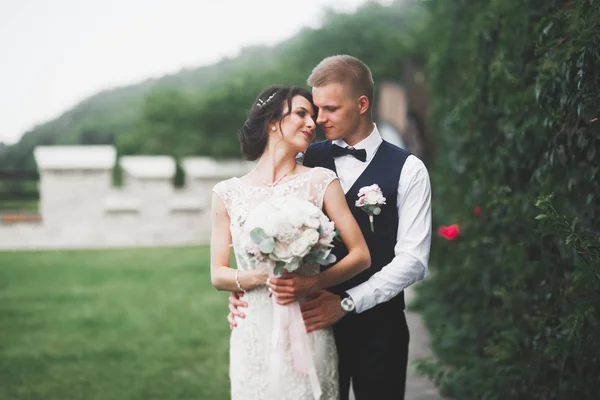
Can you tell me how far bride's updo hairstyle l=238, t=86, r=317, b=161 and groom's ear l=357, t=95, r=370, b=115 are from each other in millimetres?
211

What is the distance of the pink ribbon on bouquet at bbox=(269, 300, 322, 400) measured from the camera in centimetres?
288

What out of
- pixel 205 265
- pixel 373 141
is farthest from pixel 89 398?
pixel 205 265

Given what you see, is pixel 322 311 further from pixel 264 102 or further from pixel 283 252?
pixel 264 102

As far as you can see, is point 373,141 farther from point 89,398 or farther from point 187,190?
point 187,190

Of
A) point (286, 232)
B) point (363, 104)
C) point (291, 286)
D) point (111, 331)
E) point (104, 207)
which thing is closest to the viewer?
point (286, 232)

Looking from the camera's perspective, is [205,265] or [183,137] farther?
[183,137]

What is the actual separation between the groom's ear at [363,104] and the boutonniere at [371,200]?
38 centimetres

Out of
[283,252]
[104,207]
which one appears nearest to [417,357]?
[283,252]

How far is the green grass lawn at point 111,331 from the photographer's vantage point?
5853 mm

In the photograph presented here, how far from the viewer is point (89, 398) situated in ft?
18.0

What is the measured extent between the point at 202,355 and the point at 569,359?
13.5 ft

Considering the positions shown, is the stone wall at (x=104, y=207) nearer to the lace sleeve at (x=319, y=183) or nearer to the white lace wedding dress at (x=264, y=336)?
the white lace wedding dress at (x=264, y=336)

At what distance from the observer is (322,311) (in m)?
2.94

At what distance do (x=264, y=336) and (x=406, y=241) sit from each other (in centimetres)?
71
